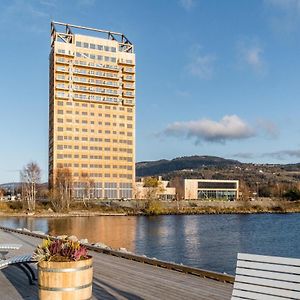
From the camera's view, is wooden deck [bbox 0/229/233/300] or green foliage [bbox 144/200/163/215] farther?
green foliage [bbox 144/200/163/215]

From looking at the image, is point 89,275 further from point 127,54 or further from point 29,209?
point 127,54

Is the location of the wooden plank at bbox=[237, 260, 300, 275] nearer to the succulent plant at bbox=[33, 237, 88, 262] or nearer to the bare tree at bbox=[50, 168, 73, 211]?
the succulent plant at bbox=[33, 237, 88, 262]

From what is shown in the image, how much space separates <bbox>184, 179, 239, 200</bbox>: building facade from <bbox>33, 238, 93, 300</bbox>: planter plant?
140 m

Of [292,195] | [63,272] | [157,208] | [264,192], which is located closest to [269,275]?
[63,272]

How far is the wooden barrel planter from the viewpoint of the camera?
6.68 metres

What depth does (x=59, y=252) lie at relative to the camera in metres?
6.93

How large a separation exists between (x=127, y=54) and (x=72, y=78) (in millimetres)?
17596

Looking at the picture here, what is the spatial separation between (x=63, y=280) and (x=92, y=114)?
122 metres

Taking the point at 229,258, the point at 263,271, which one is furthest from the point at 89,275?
the point at 229,258

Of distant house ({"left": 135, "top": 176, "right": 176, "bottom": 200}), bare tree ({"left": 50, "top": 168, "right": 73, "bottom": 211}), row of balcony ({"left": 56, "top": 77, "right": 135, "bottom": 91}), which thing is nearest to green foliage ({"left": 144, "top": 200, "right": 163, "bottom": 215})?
distant house ({"left": 135, "top": 176, "right": 176, "bottom": 200})

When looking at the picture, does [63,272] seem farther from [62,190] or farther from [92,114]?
[92,114]

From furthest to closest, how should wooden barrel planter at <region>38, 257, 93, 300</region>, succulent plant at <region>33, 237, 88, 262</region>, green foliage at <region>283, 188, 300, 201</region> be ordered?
green foliage at <region>283, 188, 300, 201</region> → succulent plant at <region>33, 237, 88, 262</region> → wooden barrel planter at <region>38, 257, 93, 300</region>

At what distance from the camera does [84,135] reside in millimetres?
124438

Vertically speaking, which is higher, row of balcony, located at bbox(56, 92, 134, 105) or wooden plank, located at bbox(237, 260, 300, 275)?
row of balcony, located at bbox(56, 92, 134, 105)
